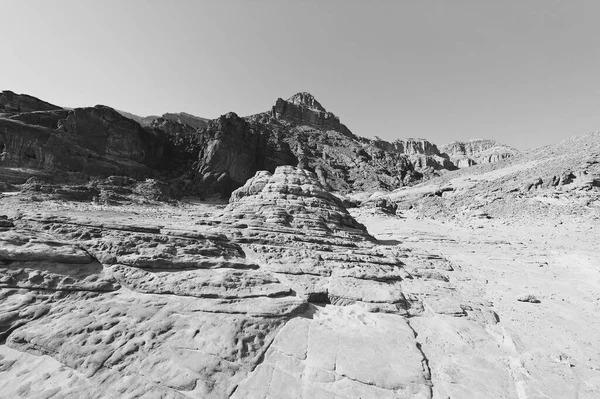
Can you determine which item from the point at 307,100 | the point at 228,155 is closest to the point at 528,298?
the point at 228,155

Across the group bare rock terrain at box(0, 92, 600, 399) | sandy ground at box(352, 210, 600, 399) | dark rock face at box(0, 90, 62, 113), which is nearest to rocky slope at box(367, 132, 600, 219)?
sandy ground at box(352, 210, 600, 399)

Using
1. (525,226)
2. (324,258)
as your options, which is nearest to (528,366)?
(324,258)

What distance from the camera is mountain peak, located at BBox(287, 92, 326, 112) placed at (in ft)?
463

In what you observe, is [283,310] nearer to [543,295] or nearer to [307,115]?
[543,295]

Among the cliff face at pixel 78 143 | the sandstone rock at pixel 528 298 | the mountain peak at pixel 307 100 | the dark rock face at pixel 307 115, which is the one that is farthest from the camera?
the mountain peak at pixel 307 100

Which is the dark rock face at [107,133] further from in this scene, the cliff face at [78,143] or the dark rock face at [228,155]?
the dark rock face at [228,155]

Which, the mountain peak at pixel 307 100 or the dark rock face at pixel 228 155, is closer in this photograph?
the dark rock face at pixel 228 155

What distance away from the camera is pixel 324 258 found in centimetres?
1070

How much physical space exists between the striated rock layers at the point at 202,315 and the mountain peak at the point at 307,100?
465 ft

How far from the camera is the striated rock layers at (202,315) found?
5.35m

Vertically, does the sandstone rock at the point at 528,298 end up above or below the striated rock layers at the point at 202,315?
above

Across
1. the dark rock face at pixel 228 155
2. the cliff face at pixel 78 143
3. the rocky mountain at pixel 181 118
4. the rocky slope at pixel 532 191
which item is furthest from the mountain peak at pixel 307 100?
the rocky slope at pixel 532 191

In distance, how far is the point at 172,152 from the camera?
221 ft

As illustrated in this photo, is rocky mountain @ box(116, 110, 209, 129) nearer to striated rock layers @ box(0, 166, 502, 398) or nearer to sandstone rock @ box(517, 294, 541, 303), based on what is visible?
Result: striated rock layers @ box(0, 166, 502, 398)
